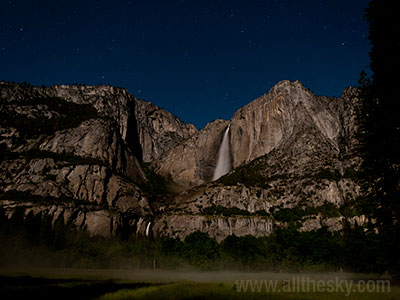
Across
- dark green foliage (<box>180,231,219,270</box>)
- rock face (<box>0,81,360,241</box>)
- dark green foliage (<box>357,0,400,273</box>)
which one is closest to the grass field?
dark green foliage (<box>357,0,400,273</box>)

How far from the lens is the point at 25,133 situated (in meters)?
178

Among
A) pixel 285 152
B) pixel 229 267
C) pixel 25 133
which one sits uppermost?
pixel 25 133

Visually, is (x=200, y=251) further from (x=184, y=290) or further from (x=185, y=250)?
(x=184, y=290)

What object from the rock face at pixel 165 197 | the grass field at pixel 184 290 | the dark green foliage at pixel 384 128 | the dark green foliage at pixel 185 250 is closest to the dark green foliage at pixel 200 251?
the dark green foliage at pixel 185 250

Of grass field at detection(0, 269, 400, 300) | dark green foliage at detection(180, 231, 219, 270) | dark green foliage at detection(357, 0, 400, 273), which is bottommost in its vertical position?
dark green foliage at detection(180, 231, 219, 270)

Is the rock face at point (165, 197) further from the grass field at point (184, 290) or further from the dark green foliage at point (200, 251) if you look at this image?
the grass field at point (184, 290)

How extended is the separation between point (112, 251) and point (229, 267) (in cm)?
4496

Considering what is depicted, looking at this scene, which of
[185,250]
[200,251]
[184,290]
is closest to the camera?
[184,290]

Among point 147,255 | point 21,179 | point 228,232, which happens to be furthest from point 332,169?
point 21,179

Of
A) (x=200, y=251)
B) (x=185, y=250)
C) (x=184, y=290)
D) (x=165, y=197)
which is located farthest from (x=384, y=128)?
(x=165, y=197)

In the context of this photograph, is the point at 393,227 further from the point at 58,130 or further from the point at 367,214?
the point at 58,130

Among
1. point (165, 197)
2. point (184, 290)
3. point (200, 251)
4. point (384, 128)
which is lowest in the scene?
point (200, 251)

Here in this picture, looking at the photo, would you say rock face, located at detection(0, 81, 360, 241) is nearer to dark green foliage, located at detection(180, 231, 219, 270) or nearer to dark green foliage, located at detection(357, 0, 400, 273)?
dark green foliage, located at detection(180, 231, 219, 270)

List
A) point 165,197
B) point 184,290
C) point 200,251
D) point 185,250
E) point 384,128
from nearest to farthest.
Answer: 1. point 384,128
2. point 184,290
3. point 200,251
4. point 185,250
5. point 165,197
